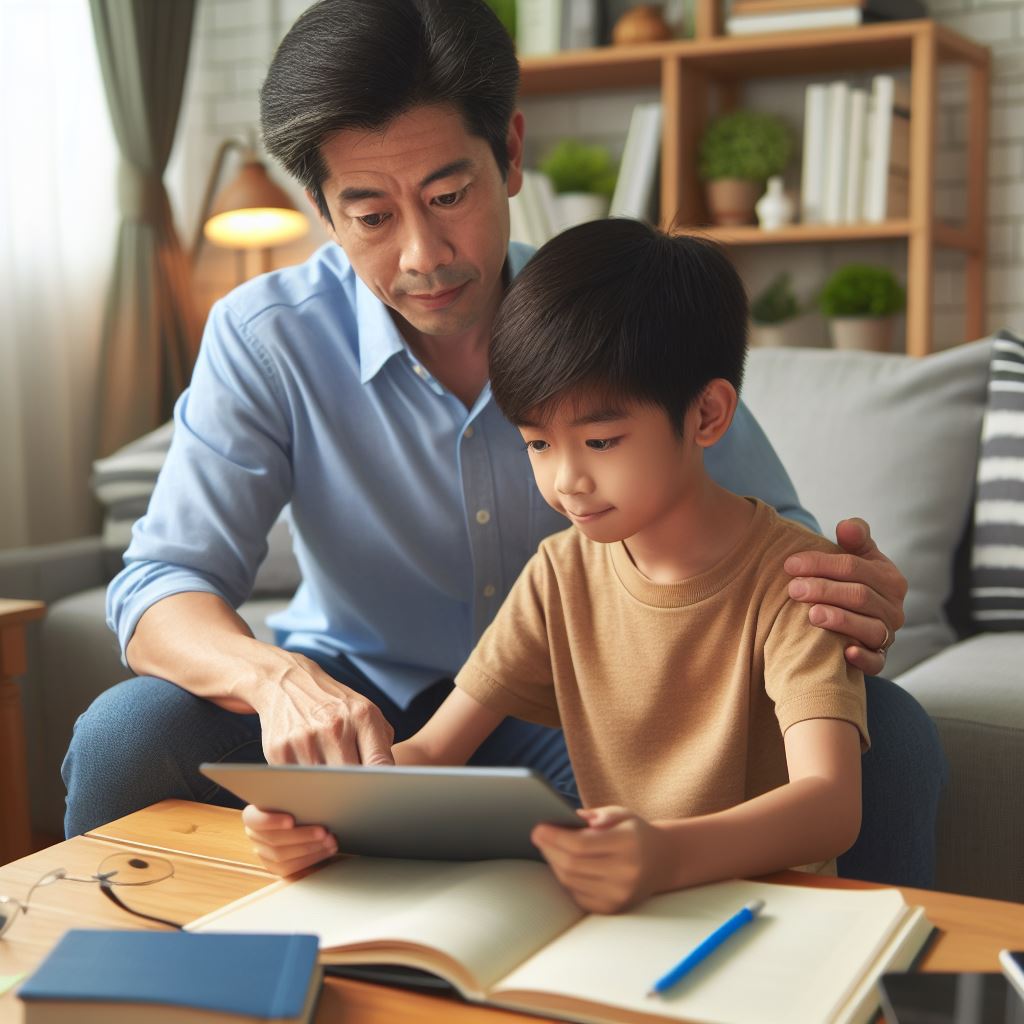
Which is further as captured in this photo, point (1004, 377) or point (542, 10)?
point (542, 10)

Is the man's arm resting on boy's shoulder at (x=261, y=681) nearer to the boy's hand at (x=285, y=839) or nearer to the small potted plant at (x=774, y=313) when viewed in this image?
the boy's hand at (x=285, y=839)

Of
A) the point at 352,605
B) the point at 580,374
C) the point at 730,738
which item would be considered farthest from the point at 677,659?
the point at 352,605

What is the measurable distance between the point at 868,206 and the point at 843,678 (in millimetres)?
2036

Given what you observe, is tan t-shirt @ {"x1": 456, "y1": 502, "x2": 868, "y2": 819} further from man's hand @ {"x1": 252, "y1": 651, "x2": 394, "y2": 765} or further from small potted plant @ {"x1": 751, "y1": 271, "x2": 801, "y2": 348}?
small potted plant @ {"x1": 751, "y1": 271, "x2": 801, "y2": 348}

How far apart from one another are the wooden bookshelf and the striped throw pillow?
28.1 inches

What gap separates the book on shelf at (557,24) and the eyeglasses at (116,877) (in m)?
2.53

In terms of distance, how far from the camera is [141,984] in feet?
2.29

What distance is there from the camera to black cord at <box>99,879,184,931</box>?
90cm

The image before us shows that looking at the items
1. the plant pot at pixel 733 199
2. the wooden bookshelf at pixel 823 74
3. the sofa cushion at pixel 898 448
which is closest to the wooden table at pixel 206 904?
the sofa cushion at pixel 898 448

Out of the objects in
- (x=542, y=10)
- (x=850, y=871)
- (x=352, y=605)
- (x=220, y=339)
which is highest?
(x=542, y=10)

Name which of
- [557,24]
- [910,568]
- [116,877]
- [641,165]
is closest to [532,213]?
[641,165]

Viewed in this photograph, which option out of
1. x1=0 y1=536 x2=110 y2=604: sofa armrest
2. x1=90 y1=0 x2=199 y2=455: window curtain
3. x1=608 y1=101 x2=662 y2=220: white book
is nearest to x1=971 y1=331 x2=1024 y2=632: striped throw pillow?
x1=608 y1=101 x2=662 y2=220: white book

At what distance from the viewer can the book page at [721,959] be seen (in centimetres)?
73

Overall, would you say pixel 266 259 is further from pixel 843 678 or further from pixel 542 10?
pixel 843 678
